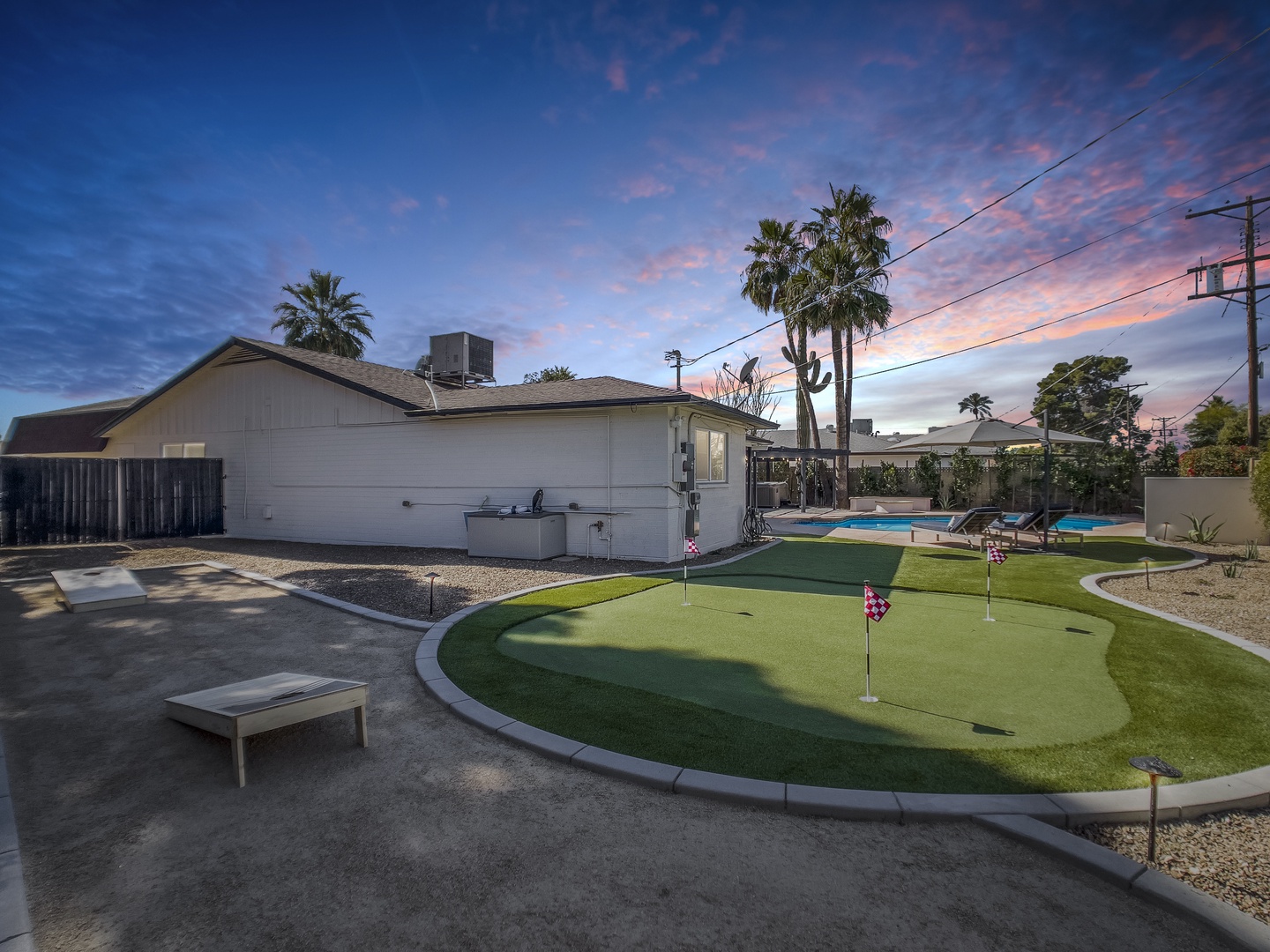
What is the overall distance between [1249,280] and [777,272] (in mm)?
15037

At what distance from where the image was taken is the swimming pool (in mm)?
17688

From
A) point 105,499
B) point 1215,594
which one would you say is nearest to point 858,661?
point 1215,594

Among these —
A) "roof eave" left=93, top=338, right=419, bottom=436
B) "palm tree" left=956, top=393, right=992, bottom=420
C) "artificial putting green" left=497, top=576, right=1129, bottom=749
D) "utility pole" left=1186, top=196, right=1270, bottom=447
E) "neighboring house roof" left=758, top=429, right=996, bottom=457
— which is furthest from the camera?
"palm tree" left=956, top=393, right=992, bottom=420

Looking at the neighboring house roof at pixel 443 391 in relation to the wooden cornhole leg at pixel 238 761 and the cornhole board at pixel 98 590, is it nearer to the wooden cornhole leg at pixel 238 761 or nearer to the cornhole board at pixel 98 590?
the cornhole board at pixel 98 590

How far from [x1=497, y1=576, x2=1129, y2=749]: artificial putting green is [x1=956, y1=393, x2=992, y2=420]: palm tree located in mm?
67209

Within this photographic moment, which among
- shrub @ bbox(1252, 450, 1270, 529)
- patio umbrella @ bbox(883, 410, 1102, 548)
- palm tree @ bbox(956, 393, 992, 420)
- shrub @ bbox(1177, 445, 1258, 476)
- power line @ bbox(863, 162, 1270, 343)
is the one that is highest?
palm tree @ bbox(956, 393, 992, 420)

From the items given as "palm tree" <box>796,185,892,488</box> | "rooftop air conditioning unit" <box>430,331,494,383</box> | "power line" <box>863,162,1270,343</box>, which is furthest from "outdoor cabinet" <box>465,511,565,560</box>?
"palm tree" <box>796,185,892,488</box>

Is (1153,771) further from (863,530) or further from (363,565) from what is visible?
(863,530)

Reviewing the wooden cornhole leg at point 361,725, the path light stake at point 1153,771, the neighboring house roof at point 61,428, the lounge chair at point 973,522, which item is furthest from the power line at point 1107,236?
the neighboring house roof at point 61,428

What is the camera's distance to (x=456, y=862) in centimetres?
257

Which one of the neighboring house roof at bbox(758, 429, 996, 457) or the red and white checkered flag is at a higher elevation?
the neighboring house roof at bbox(758, 429, 996, 457)

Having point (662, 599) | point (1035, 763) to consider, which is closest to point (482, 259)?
point (662, 599)

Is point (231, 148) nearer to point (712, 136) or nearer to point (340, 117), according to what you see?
point (340, 117)

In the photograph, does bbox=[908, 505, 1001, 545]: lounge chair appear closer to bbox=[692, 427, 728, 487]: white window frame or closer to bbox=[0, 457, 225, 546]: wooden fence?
bbox=[692, 427, 728, 487]: white window frame
